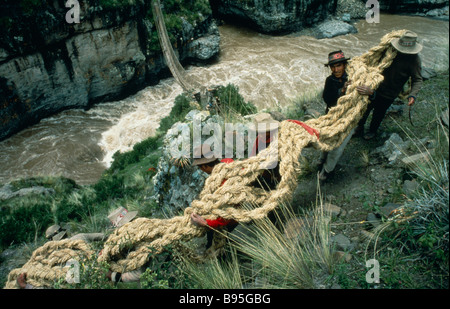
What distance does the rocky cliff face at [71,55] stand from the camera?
9.44m

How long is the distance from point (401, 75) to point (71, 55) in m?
11.5

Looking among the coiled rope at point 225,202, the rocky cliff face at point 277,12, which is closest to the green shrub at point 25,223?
the coiled rope at point 225,202

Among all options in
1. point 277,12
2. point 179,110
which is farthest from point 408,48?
point 277,12

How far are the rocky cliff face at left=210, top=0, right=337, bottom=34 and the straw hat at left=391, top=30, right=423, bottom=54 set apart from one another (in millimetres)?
15652

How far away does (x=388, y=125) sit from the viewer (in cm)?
371

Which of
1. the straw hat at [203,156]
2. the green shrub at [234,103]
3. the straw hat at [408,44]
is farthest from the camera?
the green shrub at [234,103]

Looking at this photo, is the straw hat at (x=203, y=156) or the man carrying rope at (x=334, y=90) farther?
the man carrying rope at (x=334, y=90)

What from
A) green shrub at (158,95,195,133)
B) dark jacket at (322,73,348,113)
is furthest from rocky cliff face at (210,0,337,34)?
dark jacket at (322,73,348,113)

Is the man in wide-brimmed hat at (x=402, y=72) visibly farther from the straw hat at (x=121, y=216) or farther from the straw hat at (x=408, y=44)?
the straw hat at (x=121, y=216)

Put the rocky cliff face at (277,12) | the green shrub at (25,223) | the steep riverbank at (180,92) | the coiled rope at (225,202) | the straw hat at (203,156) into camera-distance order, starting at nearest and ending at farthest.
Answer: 1. the coiled rope at (225,202)
2. the straw hat at (203,156)
3. the green shrub at (25,223)
4. the steep riverbank at (180,92)
5. the rocky cliff face at (277,12)

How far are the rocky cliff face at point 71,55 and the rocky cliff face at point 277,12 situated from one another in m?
5.38

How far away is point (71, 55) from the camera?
10.7m

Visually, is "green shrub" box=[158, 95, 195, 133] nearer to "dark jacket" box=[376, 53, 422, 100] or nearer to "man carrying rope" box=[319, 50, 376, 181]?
"man carrying rope" box=[319, 50, 376, 181]

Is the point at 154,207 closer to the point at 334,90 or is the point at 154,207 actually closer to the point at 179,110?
the point at 334,90
